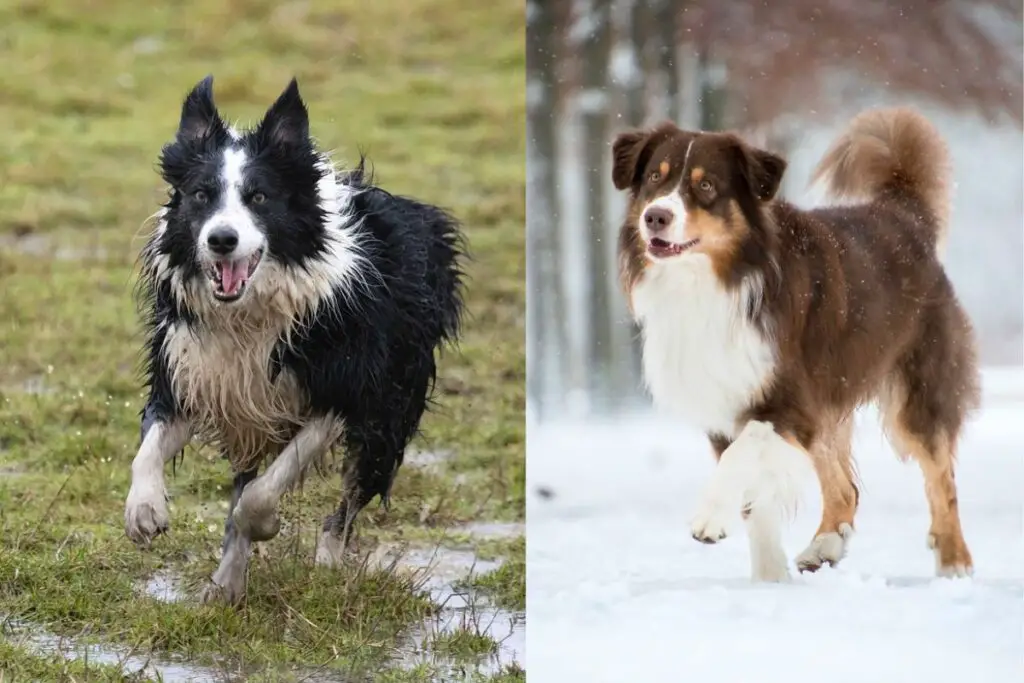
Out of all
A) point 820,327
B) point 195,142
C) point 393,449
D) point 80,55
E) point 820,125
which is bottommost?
point 393,449

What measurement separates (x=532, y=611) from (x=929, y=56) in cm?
155

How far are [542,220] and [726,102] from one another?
49 centimetres

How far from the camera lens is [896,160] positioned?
308cm

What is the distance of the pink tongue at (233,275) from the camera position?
108 inches

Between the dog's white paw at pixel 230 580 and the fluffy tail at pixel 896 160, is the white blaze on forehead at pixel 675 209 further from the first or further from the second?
the dog's white paw at pixel 230 580

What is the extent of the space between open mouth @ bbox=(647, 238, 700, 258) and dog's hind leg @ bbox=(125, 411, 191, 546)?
1064 mm

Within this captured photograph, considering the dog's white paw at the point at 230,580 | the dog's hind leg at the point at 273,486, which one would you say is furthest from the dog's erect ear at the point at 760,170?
the dog's white paw at the point at 230,580

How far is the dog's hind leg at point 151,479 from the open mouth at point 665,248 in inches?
41.9

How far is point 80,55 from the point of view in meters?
3.30

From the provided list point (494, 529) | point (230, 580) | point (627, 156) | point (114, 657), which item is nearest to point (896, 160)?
point (627, 156)

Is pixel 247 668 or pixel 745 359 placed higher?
pixel 745 359

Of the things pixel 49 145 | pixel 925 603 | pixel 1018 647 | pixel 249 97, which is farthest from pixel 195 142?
pixel 1018 647

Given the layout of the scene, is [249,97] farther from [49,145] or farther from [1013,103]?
[1013,103]

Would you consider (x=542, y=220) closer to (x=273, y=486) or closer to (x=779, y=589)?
(x=273, y=486)
